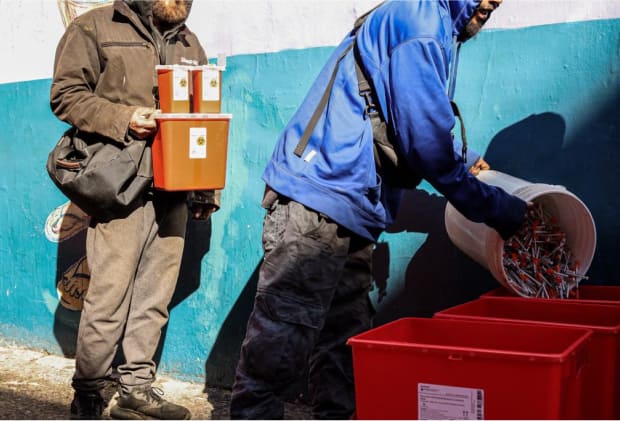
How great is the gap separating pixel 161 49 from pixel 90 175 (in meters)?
0.68

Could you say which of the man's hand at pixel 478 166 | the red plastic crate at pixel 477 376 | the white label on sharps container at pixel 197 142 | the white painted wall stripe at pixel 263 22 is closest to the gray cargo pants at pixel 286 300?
the red plastic crate at pixel 477 376

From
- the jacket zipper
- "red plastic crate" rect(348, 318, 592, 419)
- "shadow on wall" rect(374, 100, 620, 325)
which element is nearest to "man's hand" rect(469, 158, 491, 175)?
"shadow on wall" rect(374, 100, 620, 325)

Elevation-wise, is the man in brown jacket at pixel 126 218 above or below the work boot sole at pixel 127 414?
above

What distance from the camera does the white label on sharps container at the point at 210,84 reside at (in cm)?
397

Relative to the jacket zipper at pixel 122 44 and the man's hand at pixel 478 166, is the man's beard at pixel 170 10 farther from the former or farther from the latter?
the man's hand at pixel 478 166

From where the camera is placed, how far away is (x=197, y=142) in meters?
3.96

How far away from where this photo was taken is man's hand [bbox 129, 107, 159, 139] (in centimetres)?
394

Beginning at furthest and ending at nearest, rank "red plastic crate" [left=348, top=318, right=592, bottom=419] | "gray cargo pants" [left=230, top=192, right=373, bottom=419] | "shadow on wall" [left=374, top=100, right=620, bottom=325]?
1. "shadow on wall" [left=374, top=100, right=620, bottom=325]
2. "gray cargo pants" [left=230, top=192, right=373, bottom=419]
3. "red plastic crate" [left=348, top=318, right=592, bottom=419]

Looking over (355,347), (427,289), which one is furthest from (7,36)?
(355,347)

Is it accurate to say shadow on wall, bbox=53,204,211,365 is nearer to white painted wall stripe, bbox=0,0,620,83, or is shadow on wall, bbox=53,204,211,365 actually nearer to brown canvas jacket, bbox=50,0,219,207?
white painted wall stripe, bbox=0,0,620,83

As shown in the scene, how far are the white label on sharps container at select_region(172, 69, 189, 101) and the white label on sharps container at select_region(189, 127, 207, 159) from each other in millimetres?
145

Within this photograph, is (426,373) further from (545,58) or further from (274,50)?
(274,50)

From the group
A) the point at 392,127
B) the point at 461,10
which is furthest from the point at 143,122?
the point at 461,10

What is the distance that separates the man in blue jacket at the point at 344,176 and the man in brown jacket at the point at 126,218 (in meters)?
0.97
